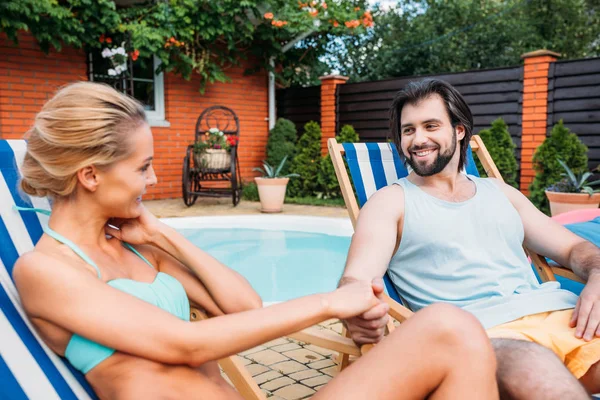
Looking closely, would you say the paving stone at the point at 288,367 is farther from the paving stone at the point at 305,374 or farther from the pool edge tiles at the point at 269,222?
the pool edge tiles at the point at 269,222

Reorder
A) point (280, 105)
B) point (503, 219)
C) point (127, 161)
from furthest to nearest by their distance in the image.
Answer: point (280, 105) → point (503, 219) → point (127, 161)

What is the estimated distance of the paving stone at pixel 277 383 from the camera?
228 cm

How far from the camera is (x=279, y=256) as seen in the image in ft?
18.5

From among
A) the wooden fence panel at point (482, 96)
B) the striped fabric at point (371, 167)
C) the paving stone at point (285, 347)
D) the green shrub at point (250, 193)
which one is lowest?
the paving stone at point (285, 347)

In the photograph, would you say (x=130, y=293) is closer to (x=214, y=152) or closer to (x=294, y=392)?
(x=294, y=392)

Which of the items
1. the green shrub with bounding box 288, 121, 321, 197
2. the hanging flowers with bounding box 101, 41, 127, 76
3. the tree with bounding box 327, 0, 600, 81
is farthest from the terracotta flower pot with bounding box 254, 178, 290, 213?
the tree with bounding box 327, 0, 600, 81

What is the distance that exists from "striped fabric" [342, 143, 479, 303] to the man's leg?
1080 mm

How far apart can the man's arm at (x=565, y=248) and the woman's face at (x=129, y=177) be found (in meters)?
1.32

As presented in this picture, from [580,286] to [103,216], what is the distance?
1.98m

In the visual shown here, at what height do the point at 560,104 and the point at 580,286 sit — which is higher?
the point at 560,104

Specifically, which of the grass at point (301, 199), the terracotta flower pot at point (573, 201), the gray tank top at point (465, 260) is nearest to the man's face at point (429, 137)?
the gray tank top at point (465, 260)

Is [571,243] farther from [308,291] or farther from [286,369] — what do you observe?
[308,291]

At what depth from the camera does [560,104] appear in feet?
22.9

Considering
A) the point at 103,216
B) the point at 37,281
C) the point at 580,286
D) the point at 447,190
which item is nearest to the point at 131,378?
the point at 37,281
